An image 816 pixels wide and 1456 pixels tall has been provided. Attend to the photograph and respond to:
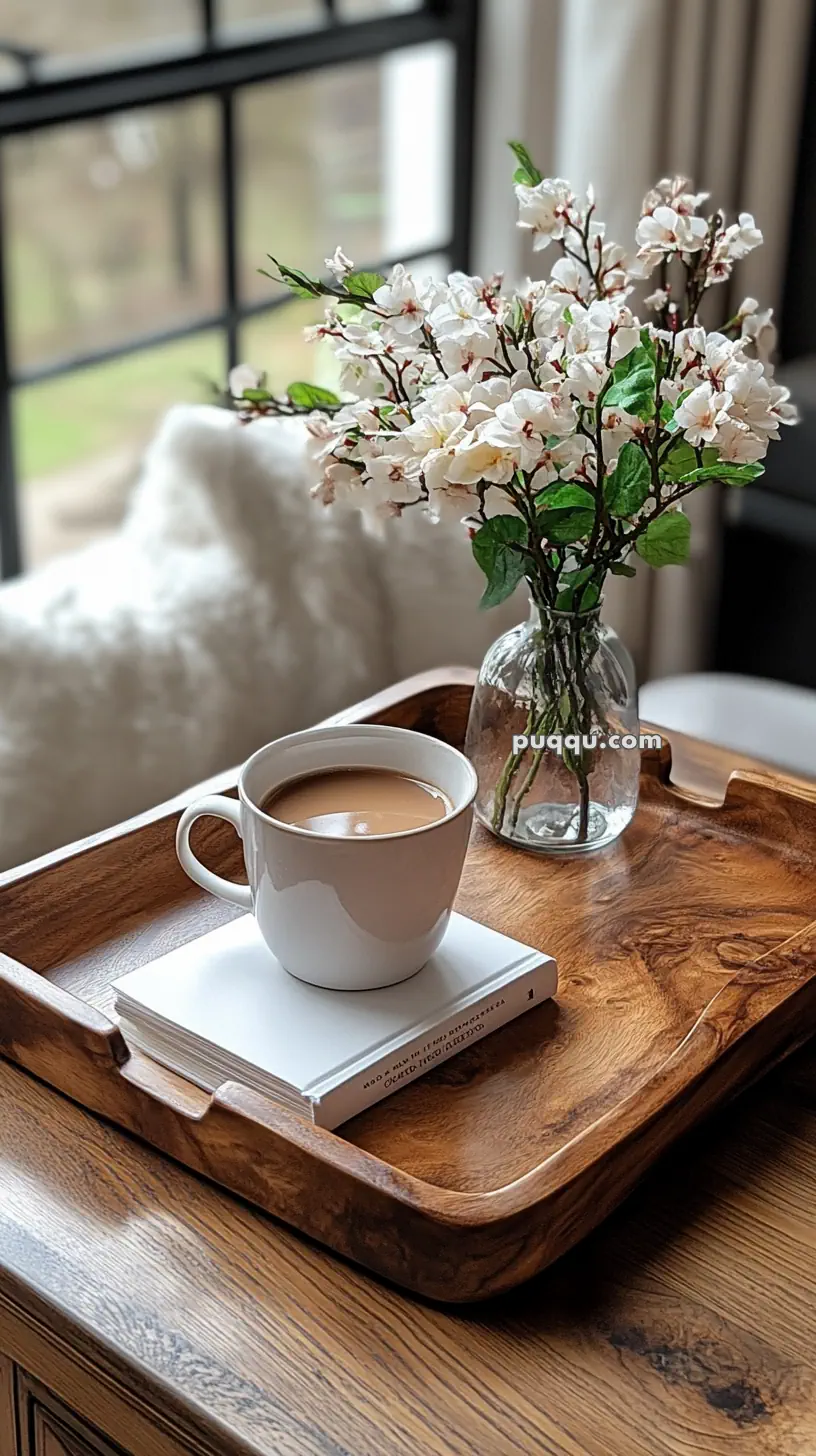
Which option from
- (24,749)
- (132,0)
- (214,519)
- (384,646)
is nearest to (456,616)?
(384,646)

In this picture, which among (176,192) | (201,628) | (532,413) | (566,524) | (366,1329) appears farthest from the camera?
(176,192)

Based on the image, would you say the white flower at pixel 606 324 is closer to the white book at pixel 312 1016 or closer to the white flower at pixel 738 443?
the white flower at pixel 738 443

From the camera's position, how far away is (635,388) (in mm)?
911

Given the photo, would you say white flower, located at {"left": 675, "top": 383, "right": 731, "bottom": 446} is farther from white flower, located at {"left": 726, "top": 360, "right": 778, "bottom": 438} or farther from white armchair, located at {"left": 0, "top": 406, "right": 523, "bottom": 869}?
white armchair, located at {"left": 0, "top": 406, "right": 523, "bottom": 869}

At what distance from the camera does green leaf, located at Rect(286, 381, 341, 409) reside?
3.38ft

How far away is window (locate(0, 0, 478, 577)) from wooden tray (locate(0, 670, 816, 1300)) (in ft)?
3.26

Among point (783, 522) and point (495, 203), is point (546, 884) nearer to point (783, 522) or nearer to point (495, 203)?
point (783, 522)

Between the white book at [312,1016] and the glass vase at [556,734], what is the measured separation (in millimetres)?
156

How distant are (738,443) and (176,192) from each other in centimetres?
143

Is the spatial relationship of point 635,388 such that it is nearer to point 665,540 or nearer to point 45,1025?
point 665,540

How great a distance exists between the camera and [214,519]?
1.62 meters

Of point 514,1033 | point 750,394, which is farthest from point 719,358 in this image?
point 514,1033

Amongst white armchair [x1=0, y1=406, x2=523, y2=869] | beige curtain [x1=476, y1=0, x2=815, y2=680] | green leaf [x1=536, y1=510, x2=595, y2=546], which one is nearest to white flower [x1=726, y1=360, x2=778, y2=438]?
green leaf [x1=536, y1=510, x2=595, y2=546]

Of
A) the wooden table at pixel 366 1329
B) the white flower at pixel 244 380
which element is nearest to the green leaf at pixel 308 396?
the white flower at pixel 244 380
